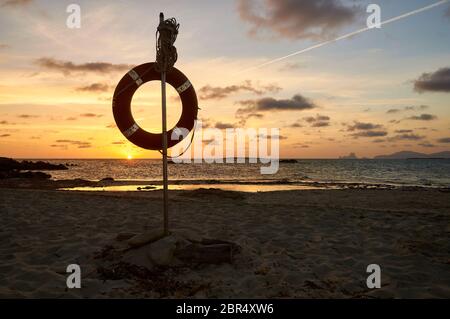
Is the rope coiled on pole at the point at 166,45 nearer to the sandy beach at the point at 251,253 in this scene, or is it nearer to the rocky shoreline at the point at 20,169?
the sandy beach at the point at 251,253

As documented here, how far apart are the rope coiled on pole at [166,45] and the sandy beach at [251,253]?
2662mm

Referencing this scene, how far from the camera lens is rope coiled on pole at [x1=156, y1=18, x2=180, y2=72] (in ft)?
14.8

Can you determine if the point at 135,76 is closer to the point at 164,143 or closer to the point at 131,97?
the point at 131,97

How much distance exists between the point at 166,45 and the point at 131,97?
0.93 metres

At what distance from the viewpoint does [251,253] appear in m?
4.58

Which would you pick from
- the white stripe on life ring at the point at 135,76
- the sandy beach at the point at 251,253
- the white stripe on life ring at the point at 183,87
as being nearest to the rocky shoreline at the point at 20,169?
the sandy beach at the point at 251,253

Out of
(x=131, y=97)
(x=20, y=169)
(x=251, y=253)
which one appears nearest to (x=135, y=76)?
(x=131, y=97)

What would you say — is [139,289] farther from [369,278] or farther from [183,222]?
[183,222]

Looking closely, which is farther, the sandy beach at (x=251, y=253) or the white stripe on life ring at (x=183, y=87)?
the white stripe on life ring at (x=183, y=87)

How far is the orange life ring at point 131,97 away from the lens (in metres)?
4.78

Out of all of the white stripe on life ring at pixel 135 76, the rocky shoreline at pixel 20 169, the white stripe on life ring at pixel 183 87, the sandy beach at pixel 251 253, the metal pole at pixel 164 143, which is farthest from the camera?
the rocky shoreline at pixel 20 169

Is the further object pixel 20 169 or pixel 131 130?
pixel 20 169

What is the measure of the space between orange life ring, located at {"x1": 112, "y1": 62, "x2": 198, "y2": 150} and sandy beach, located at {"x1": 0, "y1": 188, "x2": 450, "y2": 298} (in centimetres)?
159
